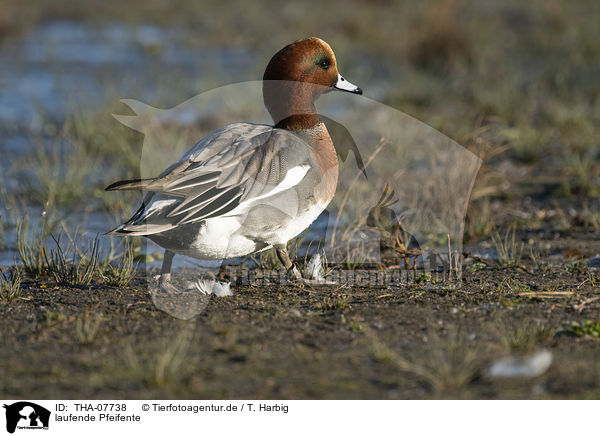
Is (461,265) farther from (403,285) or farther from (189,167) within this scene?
(189,167)

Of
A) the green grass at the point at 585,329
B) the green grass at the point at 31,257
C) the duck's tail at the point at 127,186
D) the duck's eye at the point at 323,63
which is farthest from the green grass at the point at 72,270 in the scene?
the green grass at the point at 585,329

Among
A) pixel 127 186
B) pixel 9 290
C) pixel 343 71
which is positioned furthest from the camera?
pixel 343 71

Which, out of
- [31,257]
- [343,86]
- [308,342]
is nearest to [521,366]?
[308,342]

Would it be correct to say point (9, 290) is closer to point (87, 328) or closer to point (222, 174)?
point (87, 328)

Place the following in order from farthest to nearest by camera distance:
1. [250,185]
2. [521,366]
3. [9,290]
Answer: [9,290]
[250,185]
[521,366]

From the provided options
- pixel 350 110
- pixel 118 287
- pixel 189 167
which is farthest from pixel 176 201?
pixel 350 110

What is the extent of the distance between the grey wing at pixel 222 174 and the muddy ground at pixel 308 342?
1.76 ft

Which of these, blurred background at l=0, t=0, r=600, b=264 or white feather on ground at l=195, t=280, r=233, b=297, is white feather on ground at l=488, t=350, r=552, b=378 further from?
blurred background at l=0, t=0, r=600, b=264

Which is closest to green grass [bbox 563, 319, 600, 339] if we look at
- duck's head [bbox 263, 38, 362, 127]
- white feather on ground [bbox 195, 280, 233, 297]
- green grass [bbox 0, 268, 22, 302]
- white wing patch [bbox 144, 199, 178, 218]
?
white feather on ground [bbox 195, 280, 233, 297]

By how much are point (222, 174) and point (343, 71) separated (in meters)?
6.95

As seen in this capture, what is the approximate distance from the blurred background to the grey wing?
1.47 meters

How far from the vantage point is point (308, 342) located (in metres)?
3.56

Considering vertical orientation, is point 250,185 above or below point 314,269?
above

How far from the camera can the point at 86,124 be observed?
8.16 m
